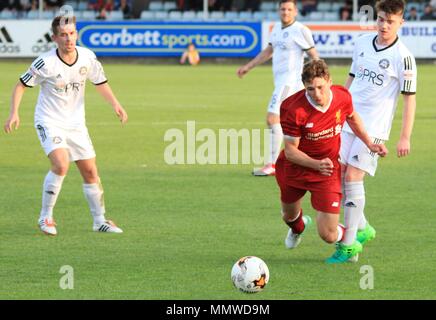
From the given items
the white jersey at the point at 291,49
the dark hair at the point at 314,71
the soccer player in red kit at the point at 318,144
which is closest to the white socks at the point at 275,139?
the white jersey at the point at 291,49

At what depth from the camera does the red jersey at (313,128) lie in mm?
8383

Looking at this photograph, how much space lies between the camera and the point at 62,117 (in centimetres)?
1010

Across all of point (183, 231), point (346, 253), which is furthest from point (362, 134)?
point (183, 231)

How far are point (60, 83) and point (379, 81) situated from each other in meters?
2.88

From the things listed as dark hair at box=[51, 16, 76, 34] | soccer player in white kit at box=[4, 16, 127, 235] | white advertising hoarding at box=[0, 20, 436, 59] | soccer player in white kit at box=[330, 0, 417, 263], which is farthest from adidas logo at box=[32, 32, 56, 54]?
soccer player in white kit at box=[330, 0, 417, 263]

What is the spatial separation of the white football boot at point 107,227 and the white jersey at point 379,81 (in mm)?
2342

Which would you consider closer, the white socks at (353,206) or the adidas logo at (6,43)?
the white socks at (353,206)

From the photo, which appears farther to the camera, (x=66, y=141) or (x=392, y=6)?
(x=66, y=141)

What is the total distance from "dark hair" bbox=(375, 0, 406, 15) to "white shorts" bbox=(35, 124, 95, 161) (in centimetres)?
300

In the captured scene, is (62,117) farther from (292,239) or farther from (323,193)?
(323,193)

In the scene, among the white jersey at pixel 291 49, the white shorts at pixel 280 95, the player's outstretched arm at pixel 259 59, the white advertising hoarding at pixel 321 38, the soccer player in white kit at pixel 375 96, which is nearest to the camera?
the soccer player in white kit at pixel 375 96

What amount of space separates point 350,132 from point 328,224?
3.33 feet

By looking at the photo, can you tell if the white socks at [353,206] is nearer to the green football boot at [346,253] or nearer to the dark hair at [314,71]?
the green football boot at [346,253]

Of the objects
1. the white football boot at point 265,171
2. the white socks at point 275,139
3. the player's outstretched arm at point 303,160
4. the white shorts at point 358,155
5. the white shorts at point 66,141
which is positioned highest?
the player's outstretched arm at point 303,160
